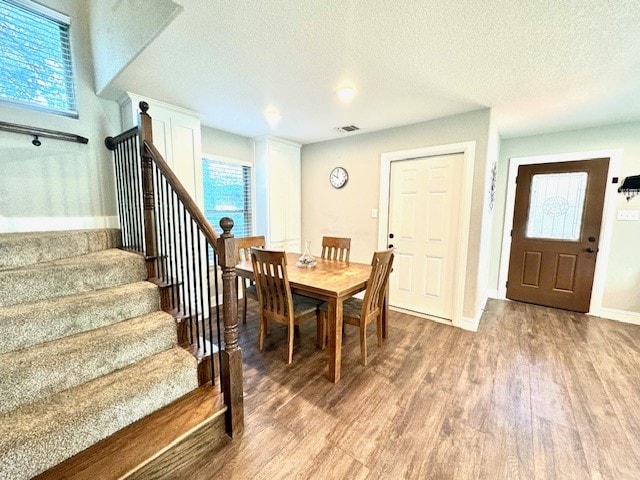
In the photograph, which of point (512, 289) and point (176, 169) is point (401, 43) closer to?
point (176, 169)

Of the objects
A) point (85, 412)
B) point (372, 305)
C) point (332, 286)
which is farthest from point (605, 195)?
point (85, 412)

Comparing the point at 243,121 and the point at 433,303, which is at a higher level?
the point at 243,121

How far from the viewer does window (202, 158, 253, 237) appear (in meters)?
3.49

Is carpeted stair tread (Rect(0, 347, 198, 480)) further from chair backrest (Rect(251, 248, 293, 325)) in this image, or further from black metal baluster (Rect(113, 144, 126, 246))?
black metal baluster (Rect(113, 144, 126, 246))

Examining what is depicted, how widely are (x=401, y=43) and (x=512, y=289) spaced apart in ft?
12.4

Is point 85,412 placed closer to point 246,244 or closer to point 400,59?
point 246,244

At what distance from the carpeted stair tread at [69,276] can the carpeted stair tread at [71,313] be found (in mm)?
62

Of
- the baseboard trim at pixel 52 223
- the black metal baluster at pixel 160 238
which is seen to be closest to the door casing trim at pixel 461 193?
the black metal baluster at pixel 160 238

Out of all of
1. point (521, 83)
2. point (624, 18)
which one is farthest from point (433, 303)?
point (624, 18)

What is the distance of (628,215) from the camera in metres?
3.09

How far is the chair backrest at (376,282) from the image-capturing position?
2.07m

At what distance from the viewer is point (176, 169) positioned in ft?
9.14

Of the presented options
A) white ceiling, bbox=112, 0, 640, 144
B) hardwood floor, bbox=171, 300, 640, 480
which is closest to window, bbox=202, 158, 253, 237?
white ceiling, bbox=112, 0, 640, 144

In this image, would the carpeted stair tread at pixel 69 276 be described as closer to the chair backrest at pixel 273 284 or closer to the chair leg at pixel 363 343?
the chair backrest at pixel 273 284
